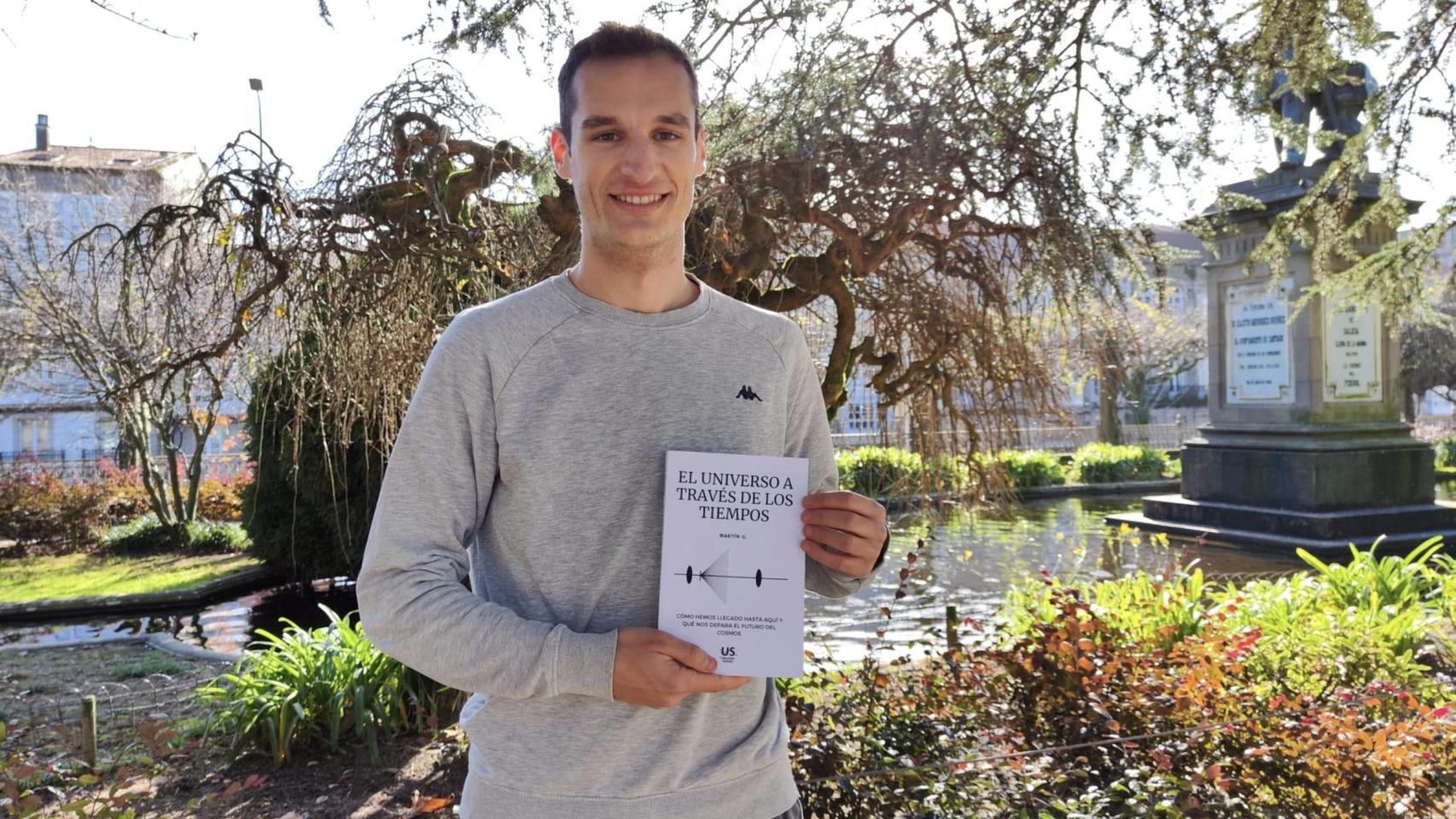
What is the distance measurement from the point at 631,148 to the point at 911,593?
31.9ft

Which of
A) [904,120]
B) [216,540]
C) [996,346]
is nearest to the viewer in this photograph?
[904,120]

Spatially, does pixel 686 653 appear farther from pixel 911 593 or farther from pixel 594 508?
pixel 911 593

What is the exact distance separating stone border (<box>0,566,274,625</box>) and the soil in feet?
16.8

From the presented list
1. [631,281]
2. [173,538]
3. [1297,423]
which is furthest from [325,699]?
[173,538]

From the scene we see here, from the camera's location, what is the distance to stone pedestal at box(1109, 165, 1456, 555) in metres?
12.7

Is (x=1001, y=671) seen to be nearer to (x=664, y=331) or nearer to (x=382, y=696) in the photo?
(x=382, y=696)

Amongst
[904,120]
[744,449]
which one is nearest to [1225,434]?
[904,120]

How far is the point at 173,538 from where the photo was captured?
17.1 m

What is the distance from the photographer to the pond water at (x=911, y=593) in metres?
9.35

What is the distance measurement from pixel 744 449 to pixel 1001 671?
4.33 m

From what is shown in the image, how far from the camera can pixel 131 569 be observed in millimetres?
14859

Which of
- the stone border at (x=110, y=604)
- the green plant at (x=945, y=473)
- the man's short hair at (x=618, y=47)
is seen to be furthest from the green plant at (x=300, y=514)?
the man's short hair at (x=618, y=47)

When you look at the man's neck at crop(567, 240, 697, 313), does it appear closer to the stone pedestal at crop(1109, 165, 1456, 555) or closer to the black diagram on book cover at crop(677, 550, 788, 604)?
the black diagram on book cover at crop(677, 550, 788, 604)

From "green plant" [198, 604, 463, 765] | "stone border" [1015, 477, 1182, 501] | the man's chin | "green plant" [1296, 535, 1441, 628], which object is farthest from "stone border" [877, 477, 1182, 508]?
the man's chin
